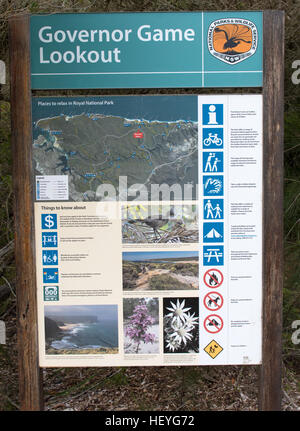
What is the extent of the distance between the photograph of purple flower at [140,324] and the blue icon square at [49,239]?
0.57 meters

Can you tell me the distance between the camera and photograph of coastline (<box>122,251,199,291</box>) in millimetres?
2379

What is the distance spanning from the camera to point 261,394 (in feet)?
7.98

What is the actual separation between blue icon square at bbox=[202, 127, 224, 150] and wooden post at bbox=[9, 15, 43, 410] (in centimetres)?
109

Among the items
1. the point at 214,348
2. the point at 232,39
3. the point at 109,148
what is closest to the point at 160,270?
the point at 214,348

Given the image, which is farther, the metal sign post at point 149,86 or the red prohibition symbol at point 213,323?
the red prohibition symbol at point 213,323

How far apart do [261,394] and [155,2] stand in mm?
3181

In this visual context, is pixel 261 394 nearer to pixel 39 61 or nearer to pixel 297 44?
pixel 39 61

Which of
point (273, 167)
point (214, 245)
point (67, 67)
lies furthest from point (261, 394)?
point (67, 67)

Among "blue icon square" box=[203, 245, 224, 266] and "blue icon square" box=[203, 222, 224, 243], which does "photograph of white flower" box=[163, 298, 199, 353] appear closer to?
"blue icon square" box=[203, 245, 224, 266]

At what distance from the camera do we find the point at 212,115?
7.68 feet

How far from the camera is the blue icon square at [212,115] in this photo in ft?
7.66

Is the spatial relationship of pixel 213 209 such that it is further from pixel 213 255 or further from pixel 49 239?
pixel 49 239

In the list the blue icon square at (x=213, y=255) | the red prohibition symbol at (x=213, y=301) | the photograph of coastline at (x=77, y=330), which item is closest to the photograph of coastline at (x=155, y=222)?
the blue icon square at (x=213, y=255)

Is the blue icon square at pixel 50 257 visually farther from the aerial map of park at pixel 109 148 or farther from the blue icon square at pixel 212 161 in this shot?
the blue icon square at pixel 212 161
